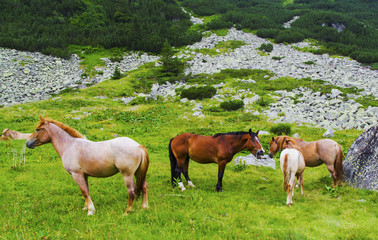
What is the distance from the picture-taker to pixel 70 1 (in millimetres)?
55906

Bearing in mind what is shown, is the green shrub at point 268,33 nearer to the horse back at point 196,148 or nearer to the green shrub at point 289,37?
the green shrub at point 289,37

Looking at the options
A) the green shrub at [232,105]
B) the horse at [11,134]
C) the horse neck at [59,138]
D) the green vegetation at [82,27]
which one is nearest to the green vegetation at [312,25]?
the green vegetation at [82,27]

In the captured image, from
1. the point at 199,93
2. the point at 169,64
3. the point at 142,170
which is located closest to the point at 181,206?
the point at 142,170

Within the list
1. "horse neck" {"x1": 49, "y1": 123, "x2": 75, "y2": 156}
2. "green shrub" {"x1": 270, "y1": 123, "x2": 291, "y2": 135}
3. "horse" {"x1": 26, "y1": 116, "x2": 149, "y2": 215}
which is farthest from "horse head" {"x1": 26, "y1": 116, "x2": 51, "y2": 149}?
"green shrub" {"x1": 270, "y1": 123, "x2": 291, "y2": 135}

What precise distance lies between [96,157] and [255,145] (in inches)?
183

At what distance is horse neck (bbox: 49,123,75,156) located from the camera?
5770 mm

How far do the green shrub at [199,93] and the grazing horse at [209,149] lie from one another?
60.1ft

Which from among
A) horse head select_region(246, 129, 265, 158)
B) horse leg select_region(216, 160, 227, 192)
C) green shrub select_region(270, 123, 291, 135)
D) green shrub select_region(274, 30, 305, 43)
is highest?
horse head select_region(246, 129, 265, 158)

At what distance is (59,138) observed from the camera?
5.82 m

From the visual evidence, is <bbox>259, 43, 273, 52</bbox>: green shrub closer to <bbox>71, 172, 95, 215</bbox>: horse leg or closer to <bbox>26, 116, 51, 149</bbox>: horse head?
<bbox>26, 116, 51, 149</bbox>: horse head

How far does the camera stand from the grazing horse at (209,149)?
298 inches

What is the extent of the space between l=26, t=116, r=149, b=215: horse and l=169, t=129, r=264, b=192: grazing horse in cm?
240

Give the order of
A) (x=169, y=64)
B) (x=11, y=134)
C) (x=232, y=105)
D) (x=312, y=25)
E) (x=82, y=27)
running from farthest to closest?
(x=312, y=25) → (x=82, y=27) → (x=169, y=64) → (x=232, y=105) → (x=11, y=134)

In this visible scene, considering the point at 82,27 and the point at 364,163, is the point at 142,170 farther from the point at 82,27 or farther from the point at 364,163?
the point at 82,27
